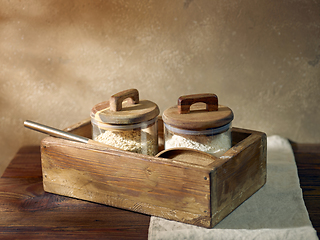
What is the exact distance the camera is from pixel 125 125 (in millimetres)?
760

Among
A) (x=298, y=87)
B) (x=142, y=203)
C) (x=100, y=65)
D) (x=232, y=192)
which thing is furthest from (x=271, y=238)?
(x=100, y=65)

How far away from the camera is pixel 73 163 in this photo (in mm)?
774

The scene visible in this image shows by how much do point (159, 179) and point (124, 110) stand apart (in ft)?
0.58

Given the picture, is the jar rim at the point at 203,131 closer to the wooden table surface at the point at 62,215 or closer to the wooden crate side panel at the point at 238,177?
the wooden crate side panel at the point at 238,177

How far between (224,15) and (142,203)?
60 centimetres

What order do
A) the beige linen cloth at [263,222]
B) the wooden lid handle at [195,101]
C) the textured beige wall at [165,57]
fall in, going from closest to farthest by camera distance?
the beige linen cloth at [263,222] < the wooden lid handle at [195,101] < the textured beige wall at [165,57]

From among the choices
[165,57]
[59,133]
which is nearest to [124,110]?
[59,133]

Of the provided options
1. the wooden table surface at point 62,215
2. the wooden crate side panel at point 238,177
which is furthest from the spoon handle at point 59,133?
the wooden crate side panel at point 238,177

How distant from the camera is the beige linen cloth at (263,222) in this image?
0.65 meters

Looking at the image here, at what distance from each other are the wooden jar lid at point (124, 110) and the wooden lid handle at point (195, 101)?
70 millimetres

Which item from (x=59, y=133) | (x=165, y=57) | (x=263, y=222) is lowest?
(x=263, y=222)

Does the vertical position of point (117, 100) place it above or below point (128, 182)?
above

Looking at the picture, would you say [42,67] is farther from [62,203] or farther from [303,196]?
[303,196]

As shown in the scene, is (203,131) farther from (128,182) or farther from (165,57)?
(165,57)
